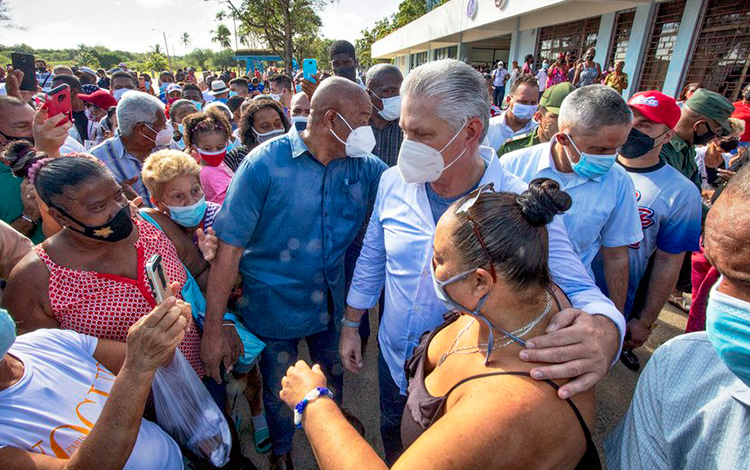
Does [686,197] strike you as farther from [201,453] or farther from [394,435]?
[201,453]

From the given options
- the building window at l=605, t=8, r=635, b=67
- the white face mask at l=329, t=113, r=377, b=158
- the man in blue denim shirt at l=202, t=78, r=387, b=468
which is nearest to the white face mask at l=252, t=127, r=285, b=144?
the man in blue denim shirt at l=202, t=78, r=387, b=468

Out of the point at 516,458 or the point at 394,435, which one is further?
the point at 394,435

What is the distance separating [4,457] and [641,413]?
2.00 m

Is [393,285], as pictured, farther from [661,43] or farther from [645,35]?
[645,35]

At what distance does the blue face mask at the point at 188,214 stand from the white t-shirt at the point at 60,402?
898mm

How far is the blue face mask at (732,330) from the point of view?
0.85 meters

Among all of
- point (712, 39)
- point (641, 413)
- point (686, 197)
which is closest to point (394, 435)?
point (641, 413)

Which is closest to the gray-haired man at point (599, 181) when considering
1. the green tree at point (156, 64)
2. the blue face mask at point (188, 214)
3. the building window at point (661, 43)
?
the blue face mask at point (188, 214)

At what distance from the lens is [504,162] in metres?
2.84

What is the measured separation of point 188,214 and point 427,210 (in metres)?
1.53

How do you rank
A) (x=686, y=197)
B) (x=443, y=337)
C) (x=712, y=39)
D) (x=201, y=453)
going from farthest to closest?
1. (x=712, y=39)
2. (x=686, y=197)
3. (x=201, y=453)
4. (x=443, y=337)

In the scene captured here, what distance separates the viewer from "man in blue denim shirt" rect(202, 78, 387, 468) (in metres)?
2.04

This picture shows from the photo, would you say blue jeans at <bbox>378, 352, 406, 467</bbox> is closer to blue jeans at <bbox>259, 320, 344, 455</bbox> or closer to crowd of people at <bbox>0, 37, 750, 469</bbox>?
crowd of people at <bbox>0, 37, 750, 469</bbox>

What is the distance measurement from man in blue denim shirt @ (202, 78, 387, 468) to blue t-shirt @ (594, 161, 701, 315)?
1910 mm
